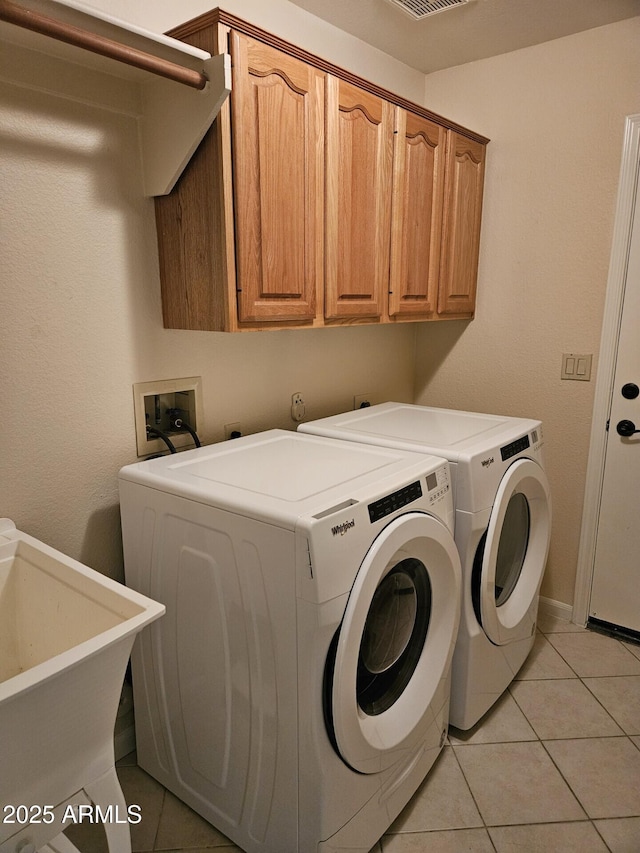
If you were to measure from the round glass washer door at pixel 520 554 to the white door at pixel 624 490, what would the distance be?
0.46m

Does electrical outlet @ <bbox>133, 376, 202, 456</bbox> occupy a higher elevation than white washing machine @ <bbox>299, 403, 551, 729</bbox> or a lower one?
higher

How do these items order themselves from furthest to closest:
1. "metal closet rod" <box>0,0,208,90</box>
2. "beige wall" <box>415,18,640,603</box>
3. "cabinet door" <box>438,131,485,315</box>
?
"cabinet door" <box>438,131,485,315</box>, "beige wall" <box>415,18,640,603</box>, "metal closet rod" <box>0,0,208,90</box>

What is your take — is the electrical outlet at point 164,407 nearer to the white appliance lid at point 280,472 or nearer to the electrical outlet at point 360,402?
the white appliance lid at point 280,472

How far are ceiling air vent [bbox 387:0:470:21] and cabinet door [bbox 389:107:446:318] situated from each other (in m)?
0.33

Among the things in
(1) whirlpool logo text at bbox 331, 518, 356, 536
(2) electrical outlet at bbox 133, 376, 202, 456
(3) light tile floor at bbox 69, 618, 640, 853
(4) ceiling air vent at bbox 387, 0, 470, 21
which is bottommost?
(3) light tile floor at bbox 69, 618, 640, 853

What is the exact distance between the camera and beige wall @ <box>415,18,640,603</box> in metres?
2.19

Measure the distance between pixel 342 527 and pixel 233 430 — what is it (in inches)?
35.6

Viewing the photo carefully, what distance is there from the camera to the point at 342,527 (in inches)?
47.5

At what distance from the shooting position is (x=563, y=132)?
2.27 metres

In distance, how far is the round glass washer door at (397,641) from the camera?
48.8 inches

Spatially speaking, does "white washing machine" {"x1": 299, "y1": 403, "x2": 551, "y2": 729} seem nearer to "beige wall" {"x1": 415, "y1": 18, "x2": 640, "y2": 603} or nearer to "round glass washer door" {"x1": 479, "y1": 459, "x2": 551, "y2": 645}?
"round glass washer door" {"x1": 479, "y1": 459, "x2": 551, "y2": 645}

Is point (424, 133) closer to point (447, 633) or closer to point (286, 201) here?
point (286, 201)

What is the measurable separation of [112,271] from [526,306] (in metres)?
1.71

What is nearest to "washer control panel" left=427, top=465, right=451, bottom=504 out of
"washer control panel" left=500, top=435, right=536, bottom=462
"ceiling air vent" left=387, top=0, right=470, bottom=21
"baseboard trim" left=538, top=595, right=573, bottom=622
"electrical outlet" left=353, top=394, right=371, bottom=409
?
"washer control panel" left=500, top=435, right=536, bottom=462
